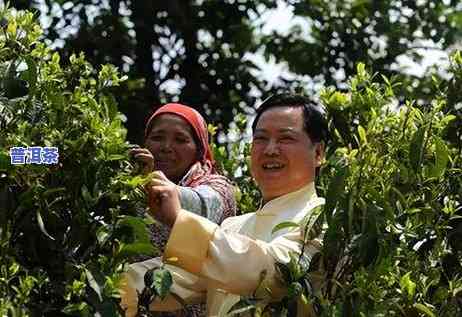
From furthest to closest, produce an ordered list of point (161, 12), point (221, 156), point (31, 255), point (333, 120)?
point (161, 12) < point (221, 156) < point (333, 120) < point (31, 255)

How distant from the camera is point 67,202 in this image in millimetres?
3711

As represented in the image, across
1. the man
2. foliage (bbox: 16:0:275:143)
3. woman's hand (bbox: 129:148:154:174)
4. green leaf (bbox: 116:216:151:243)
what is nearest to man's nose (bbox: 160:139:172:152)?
the man

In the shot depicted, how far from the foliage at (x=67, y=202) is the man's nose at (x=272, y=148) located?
0.74 m

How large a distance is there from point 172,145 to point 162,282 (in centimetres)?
119

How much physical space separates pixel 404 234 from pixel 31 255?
3.54ft

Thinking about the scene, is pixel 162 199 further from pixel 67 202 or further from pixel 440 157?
pixel 440 157

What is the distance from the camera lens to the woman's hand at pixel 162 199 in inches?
155

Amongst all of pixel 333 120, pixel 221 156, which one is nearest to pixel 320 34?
pixel 221 156

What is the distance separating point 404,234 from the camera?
157 inches

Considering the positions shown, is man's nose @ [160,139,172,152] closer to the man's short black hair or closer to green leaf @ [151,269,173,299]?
the man's short black hair

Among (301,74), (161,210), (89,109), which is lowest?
(161,210)

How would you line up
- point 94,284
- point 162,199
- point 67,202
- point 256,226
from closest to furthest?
1. point 94,284
2. point 67,202
3. point 162,199
4. point 256,226

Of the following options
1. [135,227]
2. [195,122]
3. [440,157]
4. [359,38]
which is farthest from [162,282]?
[359,38]

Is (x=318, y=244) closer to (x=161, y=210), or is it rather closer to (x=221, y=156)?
(x=161, y=210)
